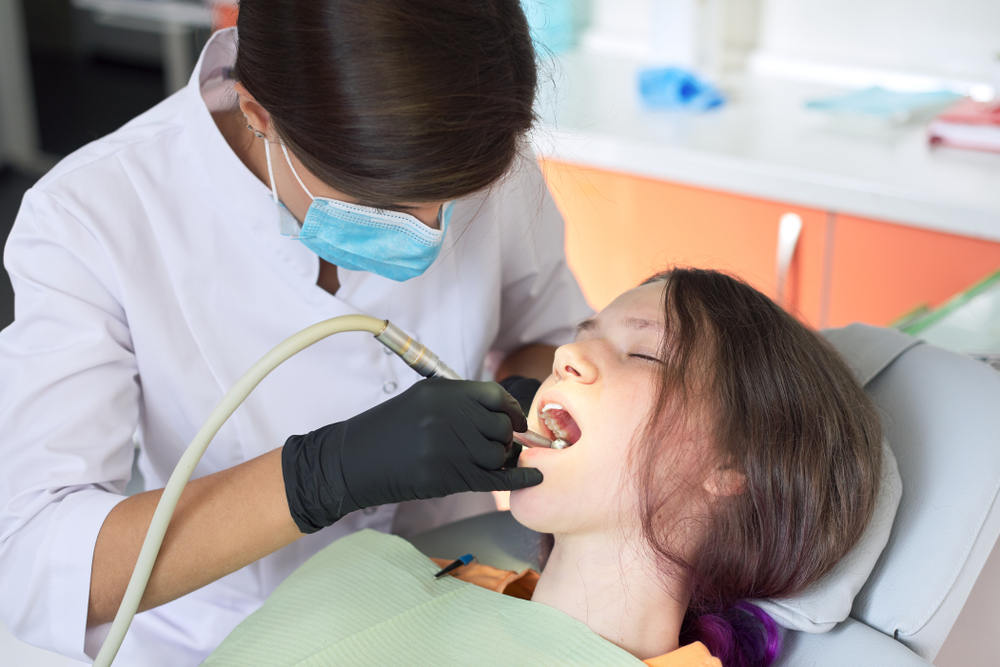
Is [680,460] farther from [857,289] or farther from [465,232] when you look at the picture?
[857,289]

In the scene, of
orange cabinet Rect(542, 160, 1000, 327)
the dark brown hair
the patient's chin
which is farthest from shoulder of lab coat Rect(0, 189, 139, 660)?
orange cabinet Rect(542, 160, 1000, 327)

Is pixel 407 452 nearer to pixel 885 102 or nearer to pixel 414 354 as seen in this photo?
pixel 414 354

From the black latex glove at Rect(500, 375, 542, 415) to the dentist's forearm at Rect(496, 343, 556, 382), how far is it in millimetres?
152

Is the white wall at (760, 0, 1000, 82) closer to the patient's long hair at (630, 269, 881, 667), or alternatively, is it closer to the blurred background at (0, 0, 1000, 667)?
the blurred background at (0, 0, 1000, 667)

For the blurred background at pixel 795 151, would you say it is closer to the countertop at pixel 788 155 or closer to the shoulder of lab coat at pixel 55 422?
the countertop at pixel 788 155

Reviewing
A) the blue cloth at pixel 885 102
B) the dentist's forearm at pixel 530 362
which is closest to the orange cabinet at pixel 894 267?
the blue cloth at pixel 885 102

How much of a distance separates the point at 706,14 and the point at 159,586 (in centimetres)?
207

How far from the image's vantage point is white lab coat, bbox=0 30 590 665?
1233 mm

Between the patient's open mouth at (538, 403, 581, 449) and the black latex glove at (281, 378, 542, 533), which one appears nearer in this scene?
the black latex glove at (281, 378, 542, 533)

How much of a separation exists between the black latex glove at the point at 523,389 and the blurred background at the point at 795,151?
0.45 m

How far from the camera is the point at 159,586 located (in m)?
1.22

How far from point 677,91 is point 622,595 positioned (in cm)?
158

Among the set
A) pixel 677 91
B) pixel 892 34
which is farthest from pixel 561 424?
pixel 892 34

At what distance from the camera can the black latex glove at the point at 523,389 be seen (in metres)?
1.50
